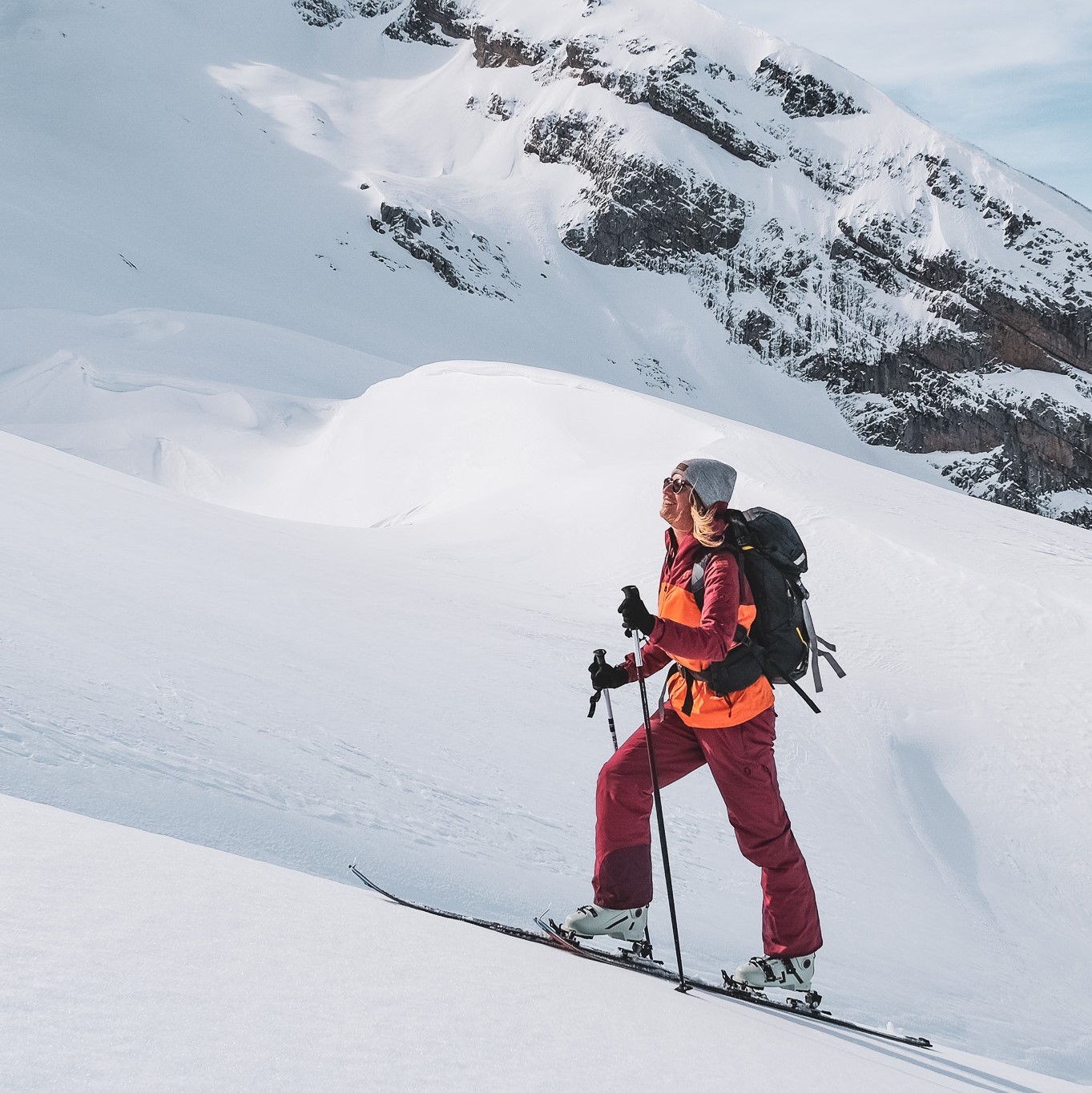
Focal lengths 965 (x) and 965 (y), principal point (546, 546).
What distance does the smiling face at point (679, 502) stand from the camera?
275 centimetres

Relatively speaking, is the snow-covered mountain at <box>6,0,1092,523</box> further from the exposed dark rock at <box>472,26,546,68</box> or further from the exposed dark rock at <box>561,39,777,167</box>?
the exposed dark rock at <box>472,26,546,68</box>

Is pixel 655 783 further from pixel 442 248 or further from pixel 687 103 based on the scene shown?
pixel 687 103

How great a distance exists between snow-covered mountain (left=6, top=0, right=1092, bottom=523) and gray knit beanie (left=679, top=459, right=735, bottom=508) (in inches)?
1811

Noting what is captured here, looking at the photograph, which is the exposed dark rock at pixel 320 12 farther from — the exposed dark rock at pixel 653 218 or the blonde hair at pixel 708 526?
the blonde hair at pixel 708 526

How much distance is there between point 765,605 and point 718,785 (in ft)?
1.75

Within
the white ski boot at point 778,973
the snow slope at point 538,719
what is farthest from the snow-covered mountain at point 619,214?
the white ski boot at point 778,973

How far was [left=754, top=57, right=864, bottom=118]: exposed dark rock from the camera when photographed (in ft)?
231

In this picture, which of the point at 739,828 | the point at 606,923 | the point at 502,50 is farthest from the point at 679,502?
the point at 502,50

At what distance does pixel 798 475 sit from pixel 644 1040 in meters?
9.04

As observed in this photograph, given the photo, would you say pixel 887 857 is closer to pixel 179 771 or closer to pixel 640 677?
pixel 640 677

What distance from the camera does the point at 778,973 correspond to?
2.71 m

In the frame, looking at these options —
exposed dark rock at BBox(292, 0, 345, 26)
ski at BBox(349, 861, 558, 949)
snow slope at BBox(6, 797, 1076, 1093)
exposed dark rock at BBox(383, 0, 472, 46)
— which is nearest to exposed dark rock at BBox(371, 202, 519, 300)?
exposed dark rock at BBox(383, 0, 472, 46)

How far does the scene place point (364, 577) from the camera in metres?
6.79

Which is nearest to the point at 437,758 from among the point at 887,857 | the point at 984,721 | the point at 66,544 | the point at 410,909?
the point at 410,909
